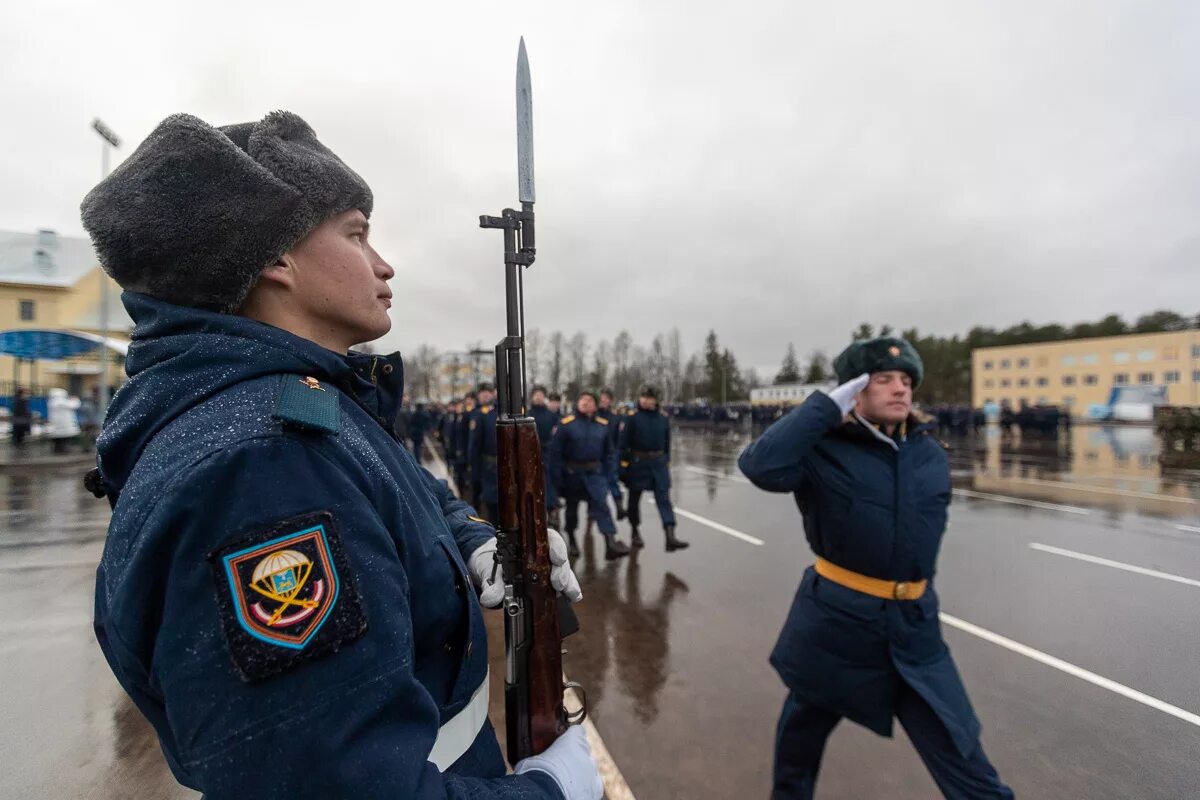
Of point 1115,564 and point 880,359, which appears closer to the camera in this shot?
point 880,359

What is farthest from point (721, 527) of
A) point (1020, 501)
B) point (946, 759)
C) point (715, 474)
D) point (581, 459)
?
point (946, 759)

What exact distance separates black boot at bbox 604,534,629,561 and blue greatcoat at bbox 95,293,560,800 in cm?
591

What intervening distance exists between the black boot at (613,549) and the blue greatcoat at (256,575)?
591 centimetres

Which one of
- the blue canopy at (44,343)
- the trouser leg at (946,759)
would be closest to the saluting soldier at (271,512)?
the trouser leg at (946,759)

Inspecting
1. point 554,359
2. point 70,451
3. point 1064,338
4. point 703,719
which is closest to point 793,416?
point 703,719

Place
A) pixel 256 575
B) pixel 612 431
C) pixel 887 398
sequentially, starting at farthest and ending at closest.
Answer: pixel 612 431 < pixel 887 398 < pixel 256 575

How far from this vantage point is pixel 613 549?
685 centimetres

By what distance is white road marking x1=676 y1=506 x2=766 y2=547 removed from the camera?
773 cm

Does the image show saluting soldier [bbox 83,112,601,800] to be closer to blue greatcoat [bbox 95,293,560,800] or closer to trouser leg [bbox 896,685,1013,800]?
blue greatcoat [bbox 95,293,560,800]

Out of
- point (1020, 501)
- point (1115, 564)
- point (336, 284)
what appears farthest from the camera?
point (1020, 501)

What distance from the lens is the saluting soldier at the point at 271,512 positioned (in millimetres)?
740

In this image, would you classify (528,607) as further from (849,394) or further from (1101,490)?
(1101,490)

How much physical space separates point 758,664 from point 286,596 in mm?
3943

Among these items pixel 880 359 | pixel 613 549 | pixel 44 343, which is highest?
pixel 44 343
